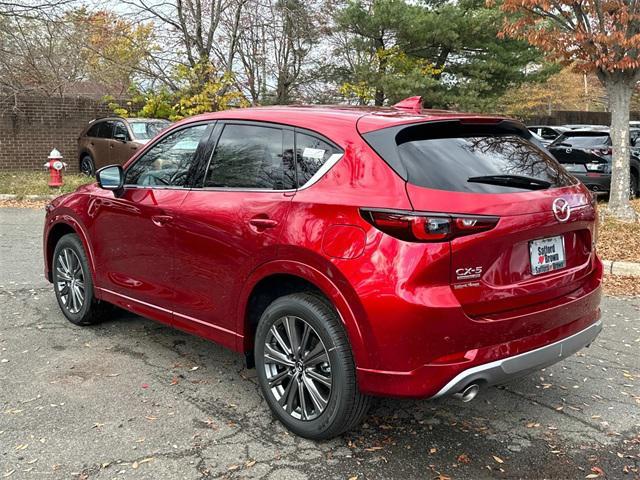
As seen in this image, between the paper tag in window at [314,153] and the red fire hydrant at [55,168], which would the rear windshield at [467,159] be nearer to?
the paper tag in window at [314,153]

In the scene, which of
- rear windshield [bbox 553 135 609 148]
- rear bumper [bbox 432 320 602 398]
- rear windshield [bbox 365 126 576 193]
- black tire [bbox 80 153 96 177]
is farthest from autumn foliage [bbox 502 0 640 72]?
black tire [bbox 80 153 96 177]

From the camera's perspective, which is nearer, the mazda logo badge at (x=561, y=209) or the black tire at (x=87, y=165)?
the mazda logo badge at (x=561, y=209)

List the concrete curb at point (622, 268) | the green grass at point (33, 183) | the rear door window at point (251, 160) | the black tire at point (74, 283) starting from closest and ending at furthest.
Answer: the rear door window at point (251, 160)
the black tire at point (74, 283)
the concrete curb at point (622, 268)
the green grass at point (33, 183)

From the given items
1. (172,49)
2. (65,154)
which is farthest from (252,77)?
(65,154)

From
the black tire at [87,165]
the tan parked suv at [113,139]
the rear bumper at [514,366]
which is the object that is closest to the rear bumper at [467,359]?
the rear bumper at [514,366]

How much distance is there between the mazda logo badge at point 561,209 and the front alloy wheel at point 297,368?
137 centimetres

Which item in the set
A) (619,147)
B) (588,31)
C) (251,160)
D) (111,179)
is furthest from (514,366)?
(619,147)


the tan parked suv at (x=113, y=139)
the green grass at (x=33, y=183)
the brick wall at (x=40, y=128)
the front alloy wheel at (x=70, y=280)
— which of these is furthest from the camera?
the brick wall at (x=40, y=128)

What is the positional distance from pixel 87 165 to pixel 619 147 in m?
12.6

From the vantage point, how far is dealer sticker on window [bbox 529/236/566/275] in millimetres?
3203

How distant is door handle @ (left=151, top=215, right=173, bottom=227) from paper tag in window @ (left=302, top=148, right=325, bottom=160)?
1.10 metres

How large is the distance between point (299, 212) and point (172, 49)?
720 inches

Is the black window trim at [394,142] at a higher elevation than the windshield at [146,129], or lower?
lower

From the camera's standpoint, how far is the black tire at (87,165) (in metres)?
16.3
